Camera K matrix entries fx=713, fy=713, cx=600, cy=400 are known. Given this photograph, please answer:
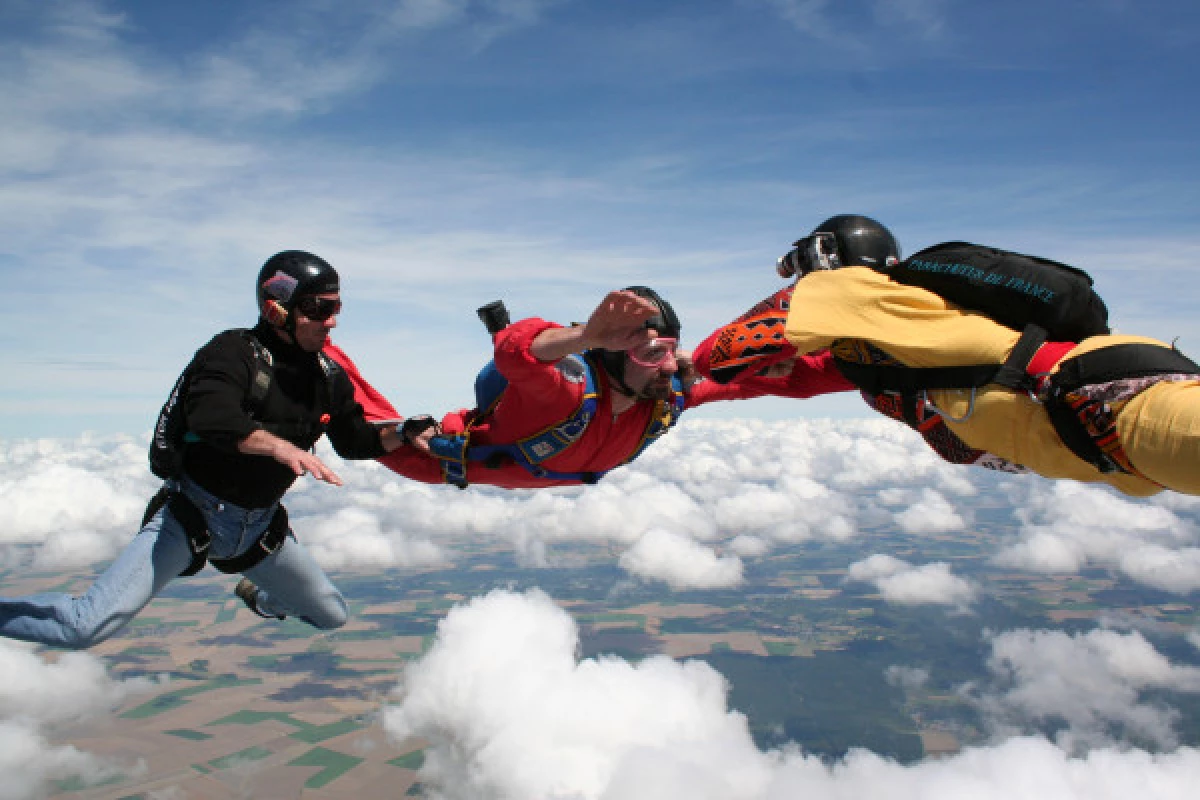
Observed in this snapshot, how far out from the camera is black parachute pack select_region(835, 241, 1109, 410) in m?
2.61

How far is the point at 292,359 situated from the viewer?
451 cm

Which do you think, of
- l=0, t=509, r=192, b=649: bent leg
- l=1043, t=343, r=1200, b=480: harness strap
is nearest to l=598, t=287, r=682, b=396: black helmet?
l=1043, t=343, r=1200, b=480: harness strap

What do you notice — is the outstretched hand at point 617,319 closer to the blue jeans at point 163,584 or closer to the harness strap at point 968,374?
the harness strap at point 968,374

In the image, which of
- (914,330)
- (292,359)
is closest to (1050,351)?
(914,330)

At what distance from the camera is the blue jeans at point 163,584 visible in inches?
153

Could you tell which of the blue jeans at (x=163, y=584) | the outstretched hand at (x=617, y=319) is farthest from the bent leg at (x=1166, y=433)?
the blue jeans at (x=163, y=584)

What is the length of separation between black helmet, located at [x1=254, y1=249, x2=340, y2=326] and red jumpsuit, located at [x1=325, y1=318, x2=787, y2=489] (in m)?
0.78

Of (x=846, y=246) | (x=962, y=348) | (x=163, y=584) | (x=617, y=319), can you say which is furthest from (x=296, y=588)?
(x=962, y=348)

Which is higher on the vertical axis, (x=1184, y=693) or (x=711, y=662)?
(x=711, y=662)

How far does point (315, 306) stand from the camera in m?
4.36

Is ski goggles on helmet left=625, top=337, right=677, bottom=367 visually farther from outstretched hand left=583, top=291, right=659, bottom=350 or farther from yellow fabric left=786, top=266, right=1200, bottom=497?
yellow fabric left=786, top=266, right=1200, bottom=497

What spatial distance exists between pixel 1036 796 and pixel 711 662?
73.6 meters

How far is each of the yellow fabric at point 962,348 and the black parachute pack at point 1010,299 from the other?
0.04 m

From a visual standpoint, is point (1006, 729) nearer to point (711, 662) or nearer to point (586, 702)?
point (711, 662)
